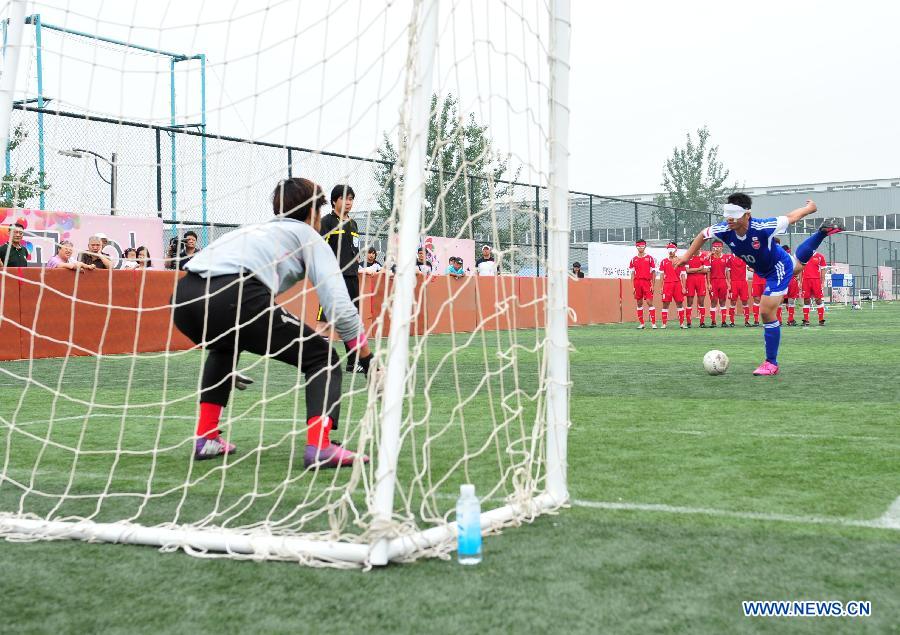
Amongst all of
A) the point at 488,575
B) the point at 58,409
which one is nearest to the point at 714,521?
the point at 488,575

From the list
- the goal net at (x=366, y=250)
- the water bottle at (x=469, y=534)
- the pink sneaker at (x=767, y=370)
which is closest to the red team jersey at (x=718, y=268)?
the pink sneaker at (x=767, y=370)

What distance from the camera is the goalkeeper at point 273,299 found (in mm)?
4457

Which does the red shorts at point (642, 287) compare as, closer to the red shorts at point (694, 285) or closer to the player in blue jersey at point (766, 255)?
the red shorts at point (694, 285)

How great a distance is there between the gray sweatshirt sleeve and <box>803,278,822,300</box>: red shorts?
2013 cm

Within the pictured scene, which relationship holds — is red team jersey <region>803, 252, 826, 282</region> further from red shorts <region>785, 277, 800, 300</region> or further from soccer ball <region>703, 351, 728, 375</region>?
soccer ball <region>703, 351, 728, 375</region>

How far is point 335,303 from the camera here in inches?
163

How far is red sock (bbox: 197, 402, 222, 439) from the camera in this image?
508 cm

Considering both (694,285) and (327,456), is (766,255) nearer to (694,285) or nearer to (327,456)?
(327,456)

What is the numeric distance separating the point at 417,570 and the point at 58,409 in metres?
5.21

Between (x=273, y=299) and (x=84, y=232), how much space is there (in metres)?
9.70

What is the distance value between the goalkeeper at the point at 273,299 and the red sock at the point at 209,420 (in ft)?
1.40

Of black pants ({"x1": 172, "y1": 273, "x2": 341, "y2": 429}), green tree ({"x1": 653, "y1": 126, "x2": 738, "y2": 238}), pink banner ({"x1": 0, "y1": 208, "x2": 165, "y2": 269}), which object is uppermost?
green tree ({"x1": 653, "y1": 126, "x2": 738, "y2": 238})

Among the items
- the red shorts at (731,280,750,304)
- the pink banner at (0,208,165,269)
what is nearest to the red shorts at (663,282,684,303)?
the red shorts at (731,280,750,304)

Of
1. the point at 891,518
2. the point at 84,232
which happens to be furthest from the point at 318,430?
the point at 84,232
